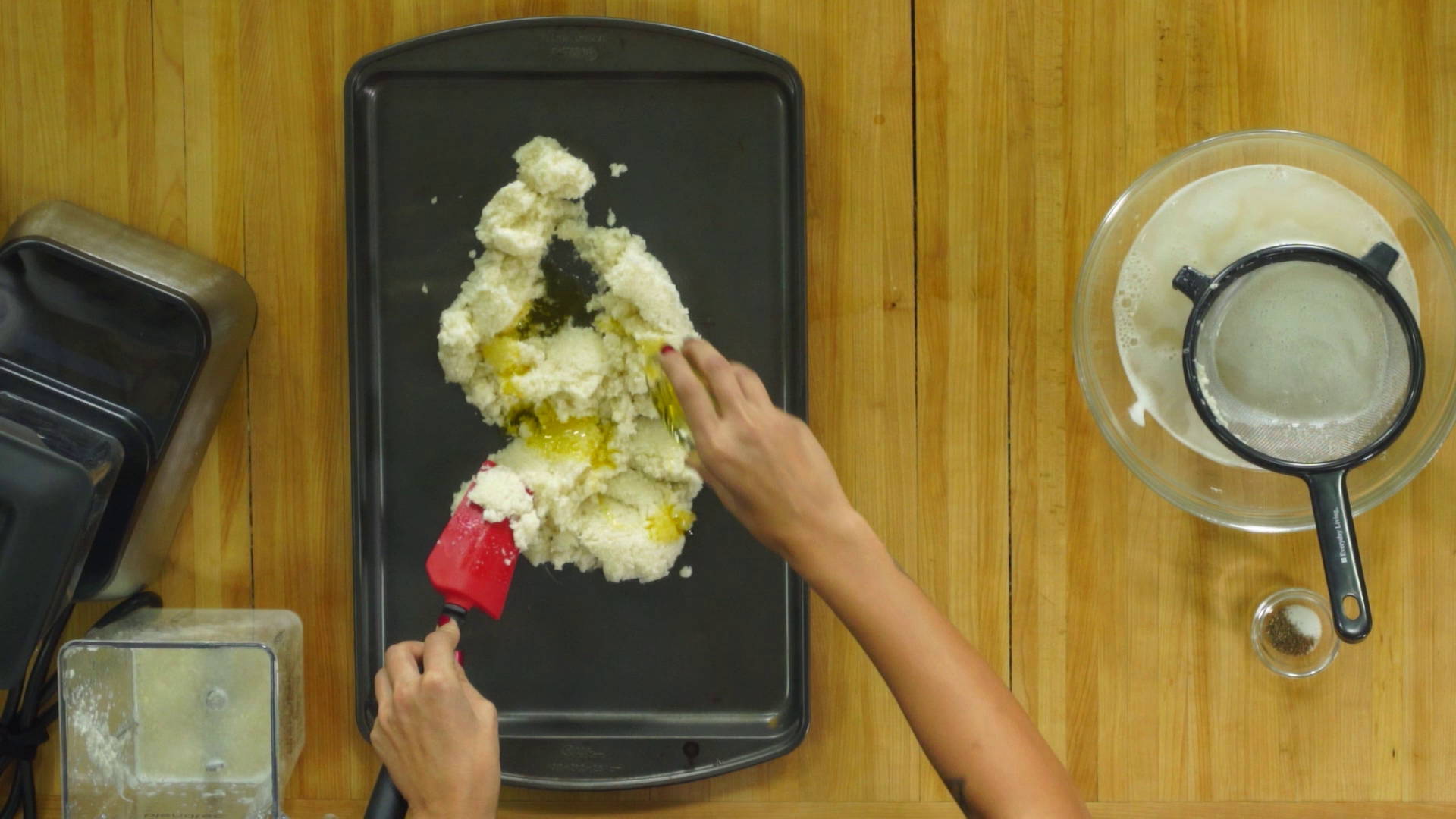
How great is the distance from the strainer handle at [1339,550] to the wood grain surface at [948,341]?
0.11m

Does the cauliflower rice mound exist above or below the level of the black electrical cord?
above

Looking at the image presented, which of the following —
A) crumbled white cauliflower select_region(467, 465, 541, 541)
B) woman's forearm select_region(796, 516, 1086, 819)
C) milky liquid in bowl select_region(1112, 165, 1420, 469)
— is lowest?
woman's forearm select_region(796, 516, 1086, 819)

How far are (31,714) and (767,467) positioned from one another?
619 mm

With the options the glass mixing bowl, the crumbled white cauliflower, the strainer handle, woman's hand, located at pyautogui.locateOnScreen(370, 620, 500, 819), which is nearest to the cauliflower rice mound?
the crumbled white cauliflower

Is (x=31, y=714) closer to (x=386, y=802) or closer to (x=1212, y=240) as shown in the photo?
(x=386, y=802)

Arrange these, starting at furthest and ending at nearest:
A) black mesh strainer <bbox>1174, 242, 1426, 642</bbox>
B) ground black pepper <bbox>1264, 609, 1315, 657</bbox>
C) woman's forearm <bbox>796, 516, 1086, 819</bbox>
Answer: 1. ground black pepper <bbox>1264, 609, 1315, 657</bbox>
2. black mesh strainer <bbox>1174, 242, 1426, 642</bbox>
3. woman's forearm <bbox>796, 516, 1086, 819</bbox>

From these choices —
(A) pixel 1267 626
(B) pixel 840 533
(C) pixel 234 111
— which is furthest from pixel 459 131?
(A) pixel 1267 626

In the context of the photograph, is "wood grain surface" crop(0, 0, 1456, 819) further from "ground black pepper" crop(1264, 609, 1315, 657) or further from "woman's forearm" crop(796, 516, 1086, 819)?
"woman's forearm" crop(796, 516, 1086, 819)

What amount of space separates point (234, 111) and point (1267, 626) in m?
0.92

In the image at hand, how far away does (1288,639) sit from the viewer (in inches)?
32.0

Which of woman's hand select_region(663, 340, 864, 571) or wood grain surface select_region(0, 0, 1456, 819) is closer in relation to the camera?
woman's hand select_region(663, 340, 864, 571)

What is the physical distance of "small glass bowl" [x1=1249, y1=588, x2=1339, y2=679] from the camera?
0.81 metres

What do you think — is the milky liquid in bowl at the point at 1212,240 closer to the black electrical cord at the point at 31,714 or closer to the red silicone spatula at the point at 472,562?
the red silicone spatula at the point at 472,562

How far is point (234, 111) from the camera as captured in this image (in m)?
0.80
